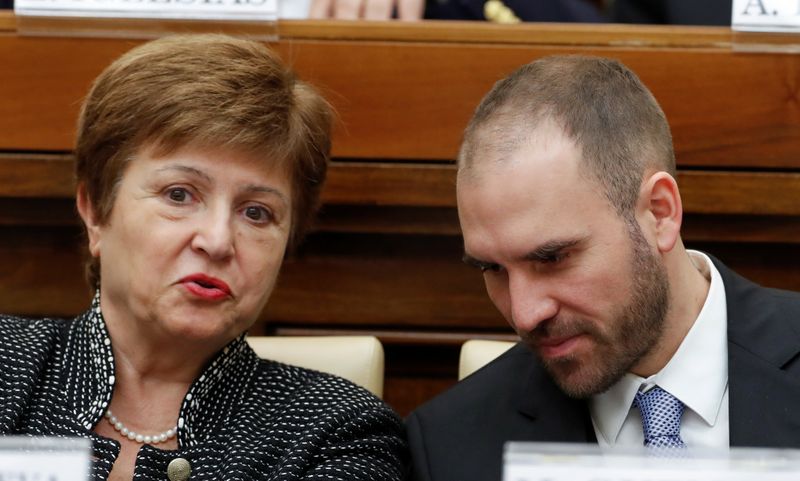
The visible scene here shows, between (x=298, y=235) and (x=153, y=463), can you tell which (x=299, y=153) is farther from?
(x=153, y=463)

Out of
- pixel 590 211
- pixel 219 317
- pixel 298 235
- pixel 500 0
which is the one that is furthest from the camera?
pixel 500 0

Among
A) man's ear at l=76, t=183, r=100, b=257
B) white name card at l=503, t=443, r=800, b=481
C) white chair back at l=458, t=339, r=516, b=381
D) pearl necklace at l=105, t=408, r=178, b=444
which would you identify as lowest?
pearl necklace at l=105, t=408, r=178, b=444

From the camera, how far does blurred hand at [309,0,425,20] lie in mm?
2180

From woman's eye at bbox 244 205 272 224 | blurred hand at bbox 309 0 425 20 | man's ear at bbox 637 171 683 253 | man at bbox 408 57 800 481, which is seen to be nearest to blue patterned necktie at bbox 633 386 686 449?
man at bbox 408 57 800 481

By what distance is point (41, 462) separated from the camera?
3.08ft

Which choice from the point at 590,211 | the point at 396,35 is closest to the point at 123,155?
the point at 396,35

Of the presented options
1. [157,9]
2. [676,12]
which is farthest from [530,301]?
[676,12]

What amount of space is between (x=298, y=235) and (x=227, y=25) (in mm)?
377

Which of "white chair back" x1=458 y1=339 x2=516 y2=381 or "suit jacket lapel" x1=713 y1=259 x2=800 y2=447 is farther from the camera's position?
"white chair back" x1=458 y1=339 x2=516 y2=381

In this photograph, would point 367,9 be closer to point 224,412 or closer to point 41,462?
point 224,412

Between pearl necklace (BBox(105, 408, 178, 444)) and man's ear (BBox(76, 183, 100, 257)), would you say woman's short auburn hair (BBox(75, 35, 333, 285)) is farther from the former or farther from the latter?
pearl necklace (BBox(105, 408, 178, 444))

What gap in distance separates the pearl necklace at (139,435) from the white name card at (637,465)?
0.85 m

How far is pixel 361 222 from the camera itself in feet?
6.57

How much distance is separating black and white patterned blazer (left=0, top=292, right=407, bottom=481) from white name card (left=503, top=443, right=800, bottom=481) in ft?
2.29
